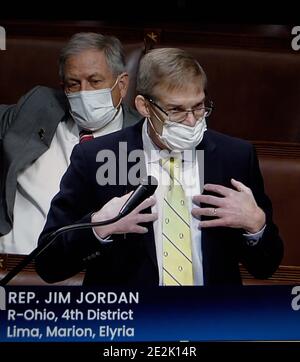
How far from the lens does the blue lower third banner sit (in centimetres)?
176

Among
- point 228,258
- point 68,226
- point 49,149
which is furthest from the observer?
point 49,149

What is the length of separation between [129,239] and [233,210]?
0.21m

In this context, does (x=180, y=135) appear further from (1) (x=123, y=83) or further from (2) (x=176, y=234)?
(1) (x=123, y=83)

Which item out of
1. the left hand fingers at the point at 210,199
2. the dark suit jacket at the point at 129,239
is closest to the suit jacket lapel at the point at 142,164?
the dark suit jacket at the point at 129,239

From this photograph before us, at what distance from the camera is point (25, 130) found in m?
1.96

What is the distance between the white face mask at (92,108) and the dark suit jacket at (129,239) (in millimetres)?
170

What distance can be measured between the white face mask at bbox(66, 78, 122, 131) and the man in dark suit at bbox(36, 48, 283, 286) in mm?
176

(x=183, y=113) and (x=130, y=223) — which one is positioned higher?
(x=183, y=113)

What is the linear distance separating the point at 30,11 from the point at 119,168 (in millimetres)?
646

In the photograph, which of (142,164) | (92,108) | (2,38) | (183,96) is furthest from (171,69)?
(2,38)

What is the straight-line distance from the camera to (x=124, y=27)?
2.12 metres

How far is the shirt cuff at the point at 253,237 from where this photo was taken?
1.70 metres

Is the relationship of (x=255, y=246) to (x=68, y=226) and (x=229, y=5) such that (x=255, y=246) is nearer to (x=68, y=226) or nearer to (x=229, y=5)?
(x=68, y=226)
